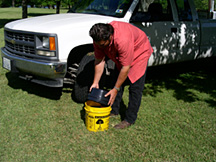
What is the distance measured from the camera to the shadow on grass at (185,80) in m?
5.32

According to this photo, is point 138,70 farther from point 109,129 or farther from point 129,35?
point 109,129

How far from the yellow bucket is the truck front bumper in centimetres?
75

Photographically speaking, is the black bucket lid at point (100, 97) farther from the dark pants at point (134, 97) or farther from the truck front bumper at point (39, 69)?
the truck front bumper at point (39, 69)

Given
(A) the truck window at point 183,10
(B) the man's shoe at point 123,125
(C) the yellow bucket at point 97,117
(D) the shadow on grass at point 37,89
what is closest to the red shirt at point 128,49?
(C) the yellow bucket at point 97,117

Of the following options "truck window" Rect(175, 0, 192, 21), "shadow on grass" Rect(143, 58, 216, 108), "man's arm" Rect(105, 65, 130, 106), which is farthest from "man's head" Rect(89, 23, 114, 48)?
"truck window" Rect(175, 0, 192, 21)

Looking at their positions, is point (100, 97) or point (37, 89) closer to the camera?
point (100, 97)

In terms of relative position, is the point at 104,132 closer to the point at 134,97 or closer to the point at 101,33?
the point at 134,97

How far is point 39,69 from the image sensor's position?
4.05 m

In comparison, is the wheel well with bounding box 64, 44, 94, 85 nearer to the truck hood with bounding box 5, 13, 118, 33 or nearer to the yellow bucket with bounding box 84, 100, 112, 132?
the truck hood with bounding box 5, 13, 118, 33

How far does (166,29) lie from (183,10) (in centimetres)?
77

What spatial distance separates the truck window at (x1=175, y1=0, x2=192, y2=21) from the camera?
5.41m

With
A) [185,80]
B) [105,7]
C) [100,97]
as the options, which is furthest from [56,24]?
[185,80]

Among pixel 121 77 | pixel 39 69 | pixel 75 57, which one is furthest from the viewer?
pixel 75 57

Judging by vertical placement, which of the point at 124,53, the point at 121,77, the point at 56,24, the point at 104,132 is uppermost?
→ the point at 56,24
